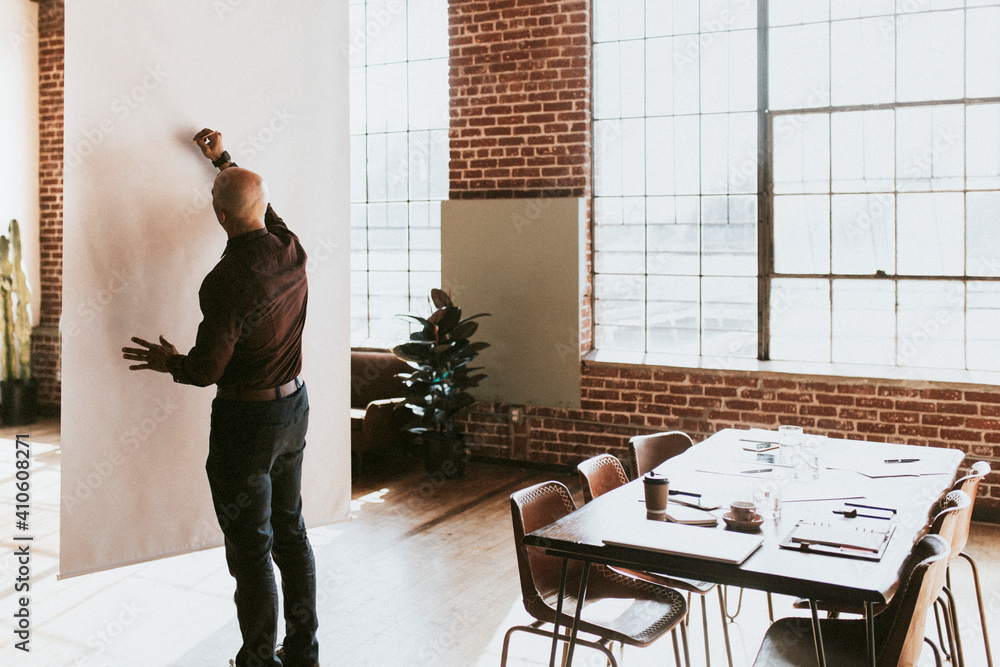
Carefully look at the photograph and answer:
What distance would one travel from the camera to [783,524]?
2.68 metres

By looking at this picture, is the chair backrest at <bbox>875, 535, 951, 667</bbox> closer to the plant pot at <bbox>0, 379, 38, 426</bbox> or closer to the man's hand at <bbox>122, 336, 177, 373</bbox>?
the man's hand at <bbox>122, 336, 177, 373</bbox>

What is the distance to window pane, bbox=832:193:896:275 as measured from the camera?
583 cm

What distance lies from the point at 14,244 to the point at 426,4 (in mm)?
4834

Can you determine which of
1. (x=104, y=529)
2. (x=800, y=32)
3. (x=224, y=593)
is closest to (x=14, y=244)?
(x=224, y=593)

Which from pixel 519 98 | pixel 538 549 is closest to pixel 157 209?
pixel 538 549

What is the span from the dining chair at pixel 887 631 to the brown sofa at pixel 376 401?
4.19 m

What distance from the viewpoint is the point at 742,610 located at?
4.06m

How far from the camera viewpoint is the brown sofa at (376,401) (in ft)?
21.3

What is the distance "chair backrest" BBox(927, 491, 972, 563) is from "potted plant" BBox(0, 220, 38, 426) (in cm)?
857

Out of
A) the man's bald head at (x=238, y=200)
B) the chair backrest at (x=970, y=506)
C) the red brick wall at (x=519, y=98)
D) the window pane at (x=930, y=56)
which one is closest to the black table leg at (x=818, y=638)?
the chair backrest at (x=970, y=506)

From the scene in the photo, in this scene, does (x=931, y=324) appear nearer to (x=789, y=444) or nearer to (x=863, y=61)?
(x=863, y=61)

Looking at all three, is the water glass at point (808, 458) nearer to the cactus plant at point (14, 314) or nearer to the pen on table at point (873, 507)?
the pen on table at point (873, 507)

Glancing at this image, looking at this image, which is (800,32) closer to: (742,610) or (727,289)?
(727,289)

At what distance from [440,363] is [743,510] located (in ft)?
12.7
